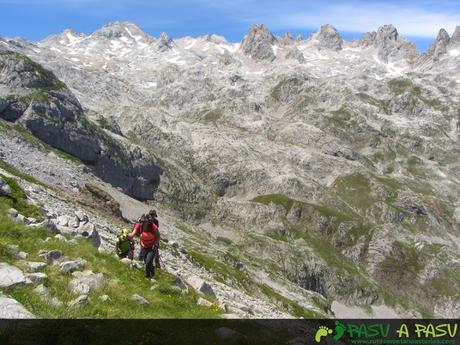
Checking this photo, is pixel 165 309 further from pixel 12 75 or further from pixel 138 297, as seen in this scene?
pixel 12 75

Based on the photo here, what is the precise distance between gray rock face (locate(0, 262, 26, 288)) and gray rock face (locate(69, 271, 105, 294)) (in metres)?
1.93

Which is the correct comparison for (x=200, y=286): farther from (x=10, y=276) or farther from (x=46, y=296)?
(x=10, y=276)

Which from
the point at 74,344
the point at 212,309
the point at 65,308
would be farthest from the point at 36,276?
the point at 212,309

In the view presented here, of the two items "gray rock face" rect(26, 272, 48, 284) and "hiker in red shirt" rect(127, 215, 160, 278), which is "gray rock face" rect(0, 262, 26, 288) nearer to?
"gray rock face" rect(26, 272, 48, 284)

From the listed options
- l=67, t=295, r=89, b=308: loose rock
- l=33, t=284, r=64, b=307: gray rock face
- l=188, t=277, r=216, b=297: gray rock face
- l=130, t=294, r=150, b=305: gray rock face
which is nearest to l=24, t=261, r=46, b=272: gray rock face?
l=33, t=284, r=64, b=307: gray rock face

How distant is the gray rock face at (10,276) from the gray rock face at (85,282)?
1.93m

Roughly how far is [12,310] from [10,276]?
90.4 inches

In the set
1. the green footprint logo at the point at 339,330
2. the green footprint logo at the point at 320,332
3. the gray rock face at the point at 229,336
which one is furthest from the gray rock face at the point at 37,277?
the green footprint logo at the point at 339,330

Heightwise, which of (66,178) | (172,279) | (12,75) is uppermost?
(12,75)

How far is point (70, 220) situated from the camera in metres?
27.0

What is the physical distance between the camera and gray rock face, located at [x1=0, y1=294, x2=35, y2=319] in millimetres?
12109

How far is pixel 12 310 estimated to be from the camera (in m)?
12.4

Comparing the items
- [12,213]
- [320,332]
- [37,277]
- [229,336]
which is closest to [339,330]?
[320,332]

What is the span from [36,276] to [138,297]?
412 centimetres
